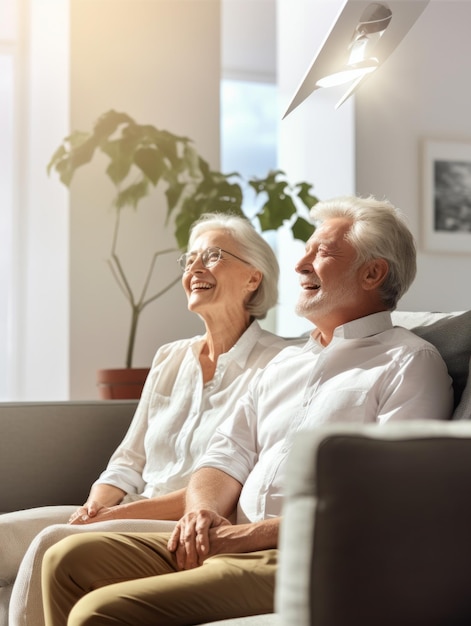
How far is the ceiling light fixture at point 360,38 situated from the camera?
1436mm

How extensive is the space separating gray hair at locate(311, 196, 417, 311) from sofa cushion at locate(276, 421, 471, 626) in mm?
1152

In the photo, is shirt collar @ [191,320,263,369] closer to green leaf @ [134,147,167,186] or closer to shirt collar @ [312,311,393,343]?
shirt collar @ [312,311,393,343]

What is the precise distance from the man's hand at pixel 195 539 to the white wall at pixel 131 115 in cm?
254

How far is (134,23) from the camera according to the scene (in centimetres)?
439

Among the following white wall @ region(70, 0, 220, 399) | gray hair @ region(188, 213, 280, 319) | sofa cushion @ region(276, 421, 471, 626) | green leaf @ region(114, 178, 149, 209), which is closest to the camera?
sofa cushion @ region(276, 421, 471, 626)

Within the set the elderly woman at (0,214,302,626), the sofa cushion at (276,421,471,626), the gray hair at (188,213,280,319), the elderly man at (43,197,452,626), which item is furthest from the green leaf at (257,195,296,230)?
the sofa cushion at (276,421,471,626)

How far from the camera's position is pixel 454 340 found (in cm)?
187

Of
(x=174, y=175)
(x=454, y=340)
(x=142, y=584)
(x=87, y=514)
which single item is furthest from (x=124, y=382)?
(x=142, y=584)

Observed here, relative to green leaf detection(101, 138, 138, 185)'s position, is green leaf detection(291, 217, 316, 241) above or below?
below

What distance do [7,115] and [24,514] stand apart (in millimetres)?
3583

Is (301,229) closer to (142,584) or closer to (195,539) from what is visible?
(195,539)

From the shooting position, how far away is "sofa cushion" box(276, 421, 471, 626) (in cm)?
84

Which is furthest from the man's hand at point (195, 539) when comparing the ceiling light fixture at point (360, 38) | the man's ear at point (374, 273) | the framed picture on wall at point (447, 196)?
the framed picture on wall at point (447, 196)

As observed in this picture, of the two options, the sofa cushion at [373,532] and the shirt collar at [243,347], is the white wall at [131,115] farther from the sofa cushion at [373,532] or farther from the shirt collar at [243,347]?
the sofa cushion at [373,532]
